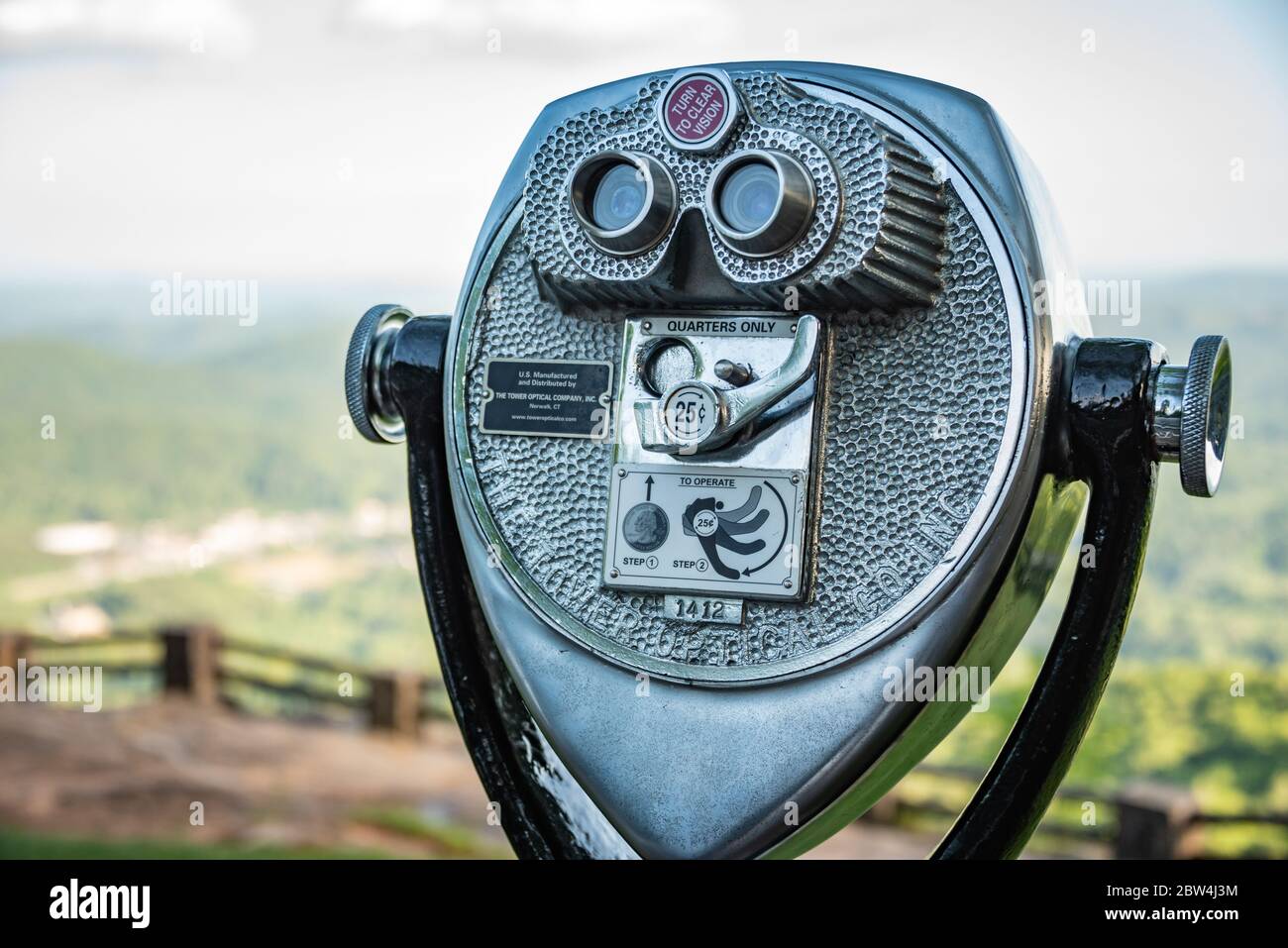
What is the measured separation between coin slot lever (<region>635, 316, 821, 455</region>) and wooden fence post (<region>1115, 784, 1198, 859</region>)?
10.8 ft

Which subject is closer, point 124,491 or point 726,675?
point 726,675

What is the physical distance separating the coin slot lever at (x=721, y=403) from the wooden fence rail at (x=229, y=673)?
16.0ft

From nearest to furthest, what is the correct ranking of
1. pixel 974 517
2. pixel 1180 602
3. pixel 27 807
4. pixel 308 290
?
pixel 974 517
pixel 27 807
pixel 1180 602
pixel 308 290

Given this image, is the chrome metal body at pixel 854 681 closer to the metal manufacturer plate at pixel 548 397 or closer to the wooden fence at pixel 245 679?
the metal manufacturer plate at pixel 548 397

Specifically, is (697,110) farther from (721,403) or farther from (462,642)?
(462,642)

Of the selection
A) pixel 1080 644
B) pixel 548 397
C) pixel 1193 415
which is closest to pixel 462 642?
pixel 548 397

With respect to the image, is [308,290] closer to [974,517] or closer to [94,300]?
[94,300]

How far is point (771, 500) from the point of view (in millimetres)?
1233

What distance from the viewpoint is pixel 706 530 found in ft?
4.12

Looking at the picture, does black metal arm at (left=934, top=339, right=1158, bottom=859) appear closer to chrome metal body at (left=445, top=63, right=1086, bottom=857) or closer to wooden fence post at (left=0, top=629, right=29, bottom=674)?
chrome metal body at (left=445, top=63, right=1086, bottom=857)

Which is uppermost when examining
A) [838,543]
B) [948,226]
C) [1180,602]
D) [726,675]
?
[948,226]
